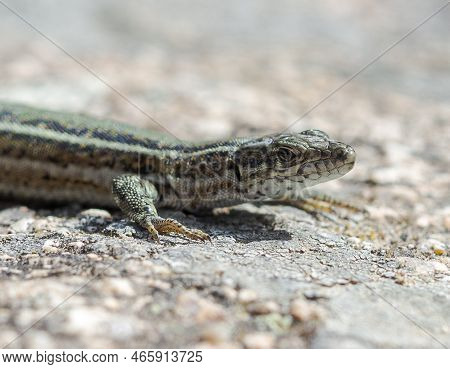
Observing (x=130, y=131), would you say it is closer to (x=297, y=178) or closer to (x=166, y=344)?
(x=297, y=178)

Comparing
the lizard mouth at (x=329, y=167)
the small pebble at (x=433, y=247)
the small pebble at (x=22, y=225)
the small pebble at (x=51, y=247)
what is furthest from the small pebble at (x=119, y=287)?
the small pebble at (x=433, y=247)

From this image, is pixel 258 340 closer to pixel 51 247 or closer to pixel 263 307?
pixel 263 307

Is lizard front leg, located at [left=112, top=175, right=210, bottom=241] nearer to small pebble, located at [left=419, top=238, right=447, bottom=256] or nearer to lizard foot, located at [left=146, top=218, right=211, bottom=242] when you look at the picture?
lizard foot, located at [left=146, top=218, right=211, bottom=242]

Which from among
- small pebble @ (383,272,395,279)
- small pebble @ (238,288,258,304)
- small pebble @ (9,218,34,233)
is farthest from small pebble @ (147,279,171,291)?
small pebble @ (9,218,34,233)

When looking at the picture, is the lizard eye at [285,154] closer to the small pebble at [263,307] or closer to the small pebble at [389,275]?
the small pebble at [389,275]

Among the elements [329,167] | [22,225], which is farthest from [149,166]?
[329,167]

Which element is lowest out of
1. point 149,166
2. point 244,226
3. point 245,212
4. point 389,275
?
point 389,275
